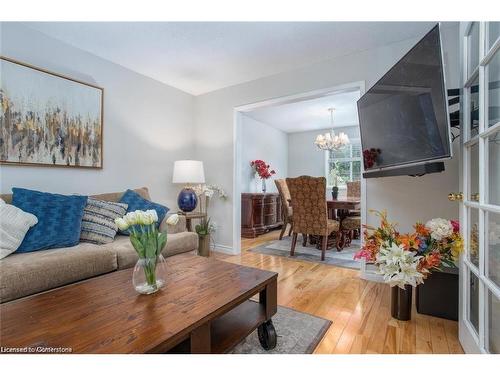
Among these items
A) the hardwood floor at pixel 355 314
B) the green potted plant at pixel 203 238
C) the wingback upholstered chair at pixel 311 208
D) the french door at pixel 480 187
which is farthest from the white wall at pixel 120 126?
the french door at pixel 480 187

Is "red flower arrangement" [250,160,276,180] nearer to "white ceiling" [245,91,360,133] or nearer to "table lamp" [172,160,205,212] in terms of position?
"white ceiling" [245,91,360,133]

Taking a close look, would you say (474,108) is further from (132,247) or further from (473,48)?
(132,247)

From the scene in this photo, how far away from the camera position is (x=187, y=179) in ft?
10.3

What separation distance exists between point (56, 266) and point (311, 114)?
4.56 metres

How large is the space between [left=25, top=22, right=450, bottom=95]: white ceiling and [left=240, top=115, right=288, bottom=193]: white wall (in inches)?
79.9

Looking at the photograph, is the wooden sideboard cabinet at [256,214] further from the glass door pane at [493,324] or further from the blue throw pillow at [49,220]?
the glass door pane at [493,324]

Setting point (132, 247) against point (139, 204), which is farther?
point (139, 204)

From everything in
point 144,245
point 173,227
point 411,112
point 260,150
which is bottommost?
point 173,227

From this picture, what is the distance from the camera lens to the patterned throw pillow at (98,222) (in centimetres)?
206

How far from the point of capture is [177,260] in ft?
5.64

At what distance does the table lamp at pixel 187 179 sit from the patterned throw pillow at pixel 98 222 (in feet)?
2.77

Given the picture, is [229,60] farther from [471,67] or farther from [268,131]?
[268,131]

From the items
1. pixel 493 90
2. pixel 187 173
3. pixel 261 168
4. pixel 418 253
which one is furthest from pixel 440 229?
pixel 261 168

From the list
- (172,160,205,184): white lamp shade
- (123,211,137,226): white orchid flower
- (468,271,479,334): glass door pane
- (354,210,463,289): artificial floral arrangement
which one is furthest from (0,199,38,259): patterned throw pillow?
(468,271,479,334): glass door pane
